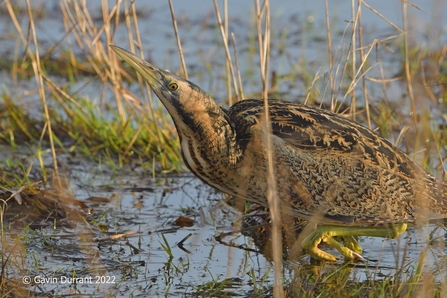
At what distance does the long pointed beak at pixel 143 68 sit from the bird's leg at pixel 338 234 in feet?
3.97

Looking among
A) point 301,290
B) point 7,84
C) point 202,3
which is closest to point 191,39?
point 202,3

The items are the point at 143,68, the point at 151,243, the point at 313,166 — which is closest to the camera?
the point at 143,68

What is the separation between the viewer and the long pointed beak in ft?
15.2

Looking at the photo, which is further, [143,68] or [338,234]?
[338,234]

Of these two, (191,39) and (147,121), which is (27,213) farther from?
(191,39)

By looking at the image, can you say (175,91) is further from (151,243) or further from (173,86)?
(151,243)

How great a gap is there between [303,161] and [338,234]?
534 mm

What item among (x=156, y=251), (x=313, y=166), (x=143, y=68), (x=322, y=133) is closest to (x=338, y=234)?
(x=313, y=166)

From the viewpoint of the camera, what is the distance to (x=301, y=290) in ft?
14.0

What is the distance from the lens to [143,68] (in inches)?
184

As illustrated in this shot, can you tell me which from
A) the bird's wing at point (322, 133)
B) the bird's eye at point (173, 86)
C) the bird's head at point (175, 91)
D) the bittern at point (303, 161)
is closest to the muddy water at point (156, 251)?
the bittern at point (303, 161)

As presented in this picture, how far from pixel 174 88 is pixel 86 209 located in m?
1.37

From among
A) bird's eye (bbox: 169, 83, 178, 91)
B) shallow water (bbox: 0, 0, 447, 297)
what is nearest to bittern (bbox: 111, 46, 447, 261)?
bird's eye (bbox: 169, 83, 178, 91)

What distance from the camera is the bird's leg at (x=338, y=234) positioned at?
4.95 meters
